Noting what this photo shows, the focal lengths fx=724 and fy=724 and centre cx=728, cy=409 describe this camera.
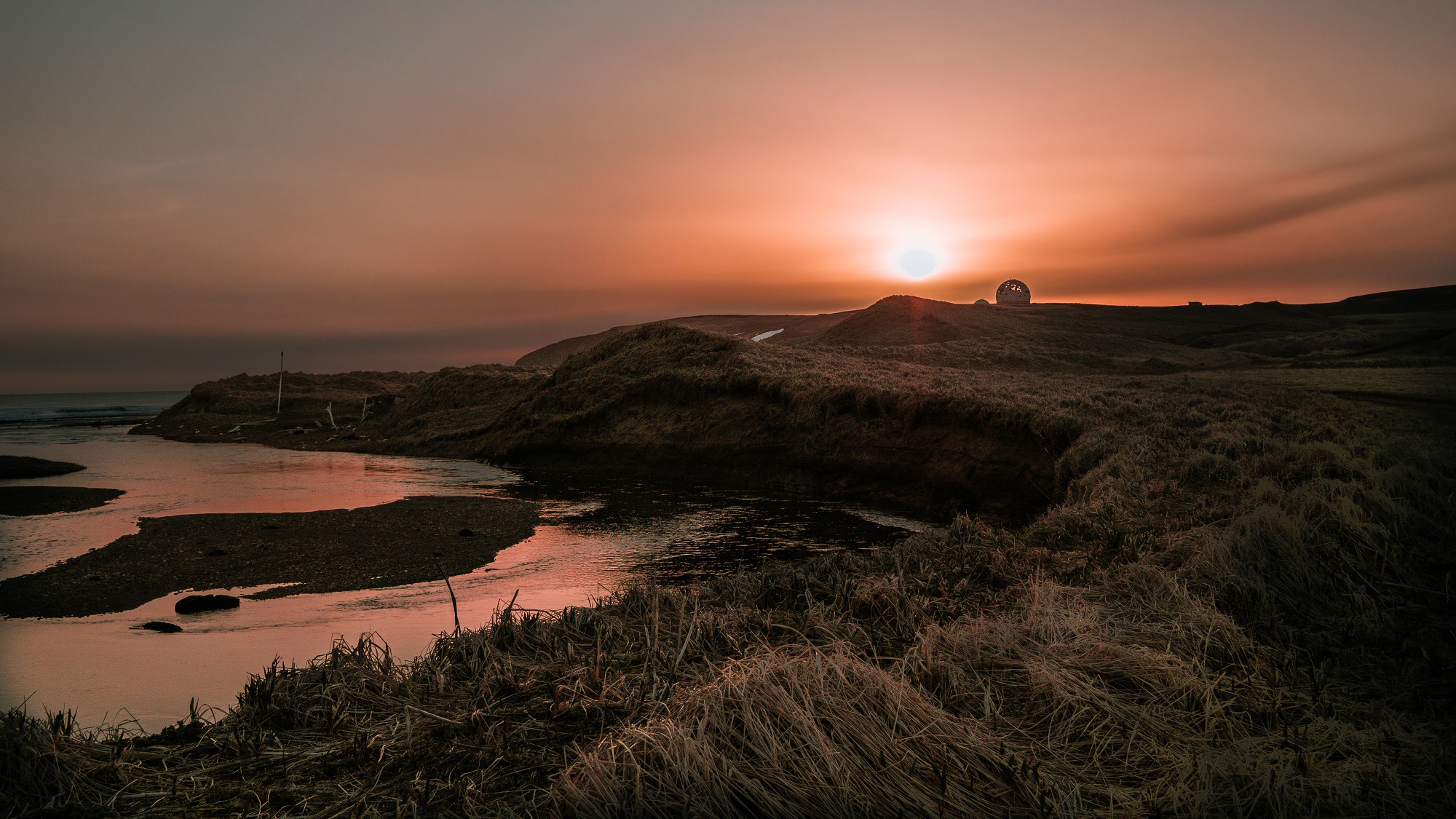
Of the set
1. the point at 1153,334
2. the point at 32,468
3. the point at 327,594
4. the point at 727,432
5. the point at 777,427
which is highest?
the point at 1153,334

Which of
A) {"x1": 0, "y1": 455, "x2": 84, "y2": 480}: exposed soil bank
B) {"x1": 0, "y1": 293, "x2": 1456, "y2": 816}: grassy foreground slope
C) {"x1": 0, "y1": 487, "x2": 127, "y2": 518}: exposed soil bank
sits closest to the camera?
{"x1": 0, "y1": 293, "x2": 1456, "y2": 816}: grassy foreground slope

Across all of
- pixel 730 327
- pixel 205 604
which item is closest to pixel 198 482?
pixel 205 604

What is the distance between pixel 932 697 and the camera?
3893 mm

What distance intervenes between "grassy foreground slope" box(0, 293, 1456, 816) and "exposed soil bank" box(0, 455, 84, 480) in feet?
78.9

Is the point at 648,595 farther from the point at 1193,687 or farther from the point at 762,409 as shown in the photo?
the point at 762,409

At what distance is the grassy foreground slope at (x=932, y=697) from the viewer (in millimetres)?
3051

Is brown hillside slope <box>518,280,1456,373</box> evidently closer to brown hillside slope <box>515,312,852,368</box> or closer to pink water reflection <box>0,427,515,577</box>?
brown hillside slope <box>515,312,852,368</box>

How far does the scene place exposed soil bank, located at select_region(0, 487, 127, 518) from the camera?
1580 centimetres

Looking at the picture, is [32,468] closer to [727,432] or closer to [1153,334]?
[727,432]

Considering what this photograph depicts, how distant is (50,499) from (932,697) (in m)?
21.4

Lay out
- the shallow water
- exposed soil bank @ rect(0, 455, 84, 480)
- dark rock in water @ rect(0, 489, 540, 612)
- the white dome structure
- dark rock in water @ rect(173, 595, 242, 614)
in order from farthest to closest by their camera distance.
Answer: the white dome structure, exposed soil bank @ rect(0, 455, 84, 480), dark rock in water @ rect(0, 489, 540, 612), dark rock in water @ rect(173, 595, 242, 614), the shallow water

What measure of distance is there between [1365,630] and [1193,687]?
1622mm

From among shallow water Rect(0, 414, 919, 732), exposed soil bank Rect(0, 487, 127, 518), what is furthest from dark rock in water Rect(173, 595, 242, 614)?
exposed soil bank Rect(0, 487, 127, 518)

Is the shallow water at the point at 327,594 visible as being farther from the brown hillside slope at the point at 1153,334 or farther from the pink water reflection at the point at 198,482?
the brown hillside slope at the point at 1153,334
